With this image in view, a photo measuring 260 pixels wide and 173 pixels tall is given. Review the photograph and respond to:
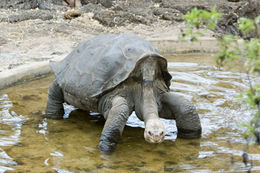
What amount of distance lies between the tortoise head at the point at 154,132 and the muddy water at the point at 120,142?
10.9 inches

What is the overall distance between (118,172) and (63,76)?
167 centimetres

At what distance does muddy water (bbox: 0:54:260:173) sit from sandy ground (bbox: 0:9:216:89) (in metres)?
0.29

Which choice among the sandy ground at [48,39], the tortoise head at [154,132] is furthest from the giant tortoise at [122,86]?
the sandy ground at [48,39]

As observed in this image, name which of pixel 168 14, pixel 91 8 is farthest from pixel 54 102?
pixel 91 8

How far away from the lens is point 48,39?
328 inches

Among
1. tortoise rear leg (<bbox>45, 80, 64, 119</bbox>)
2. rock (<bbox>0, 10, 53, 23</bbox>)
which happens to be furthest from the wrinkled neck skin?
rock (<bbox>0, 10, 53, 23</bbox>)

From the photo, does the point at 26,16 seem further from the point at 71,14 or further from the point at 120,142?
the point at 120,142

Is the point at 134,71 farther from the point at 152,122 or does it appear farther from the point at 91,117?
the point at 91,117

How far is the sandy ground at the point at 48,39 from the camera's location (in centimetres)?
664

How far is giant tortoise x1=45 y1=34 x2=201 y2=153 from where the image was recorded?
4414 millimetres

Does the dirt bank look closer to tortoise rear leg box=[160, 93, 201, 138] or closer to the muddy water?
the muddy water

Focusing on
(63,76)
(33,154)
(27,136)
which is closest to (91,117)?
(63,76)

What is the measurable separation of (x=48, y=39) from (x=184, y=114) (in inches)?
168

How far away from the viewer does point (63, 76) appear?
5.20 meters
